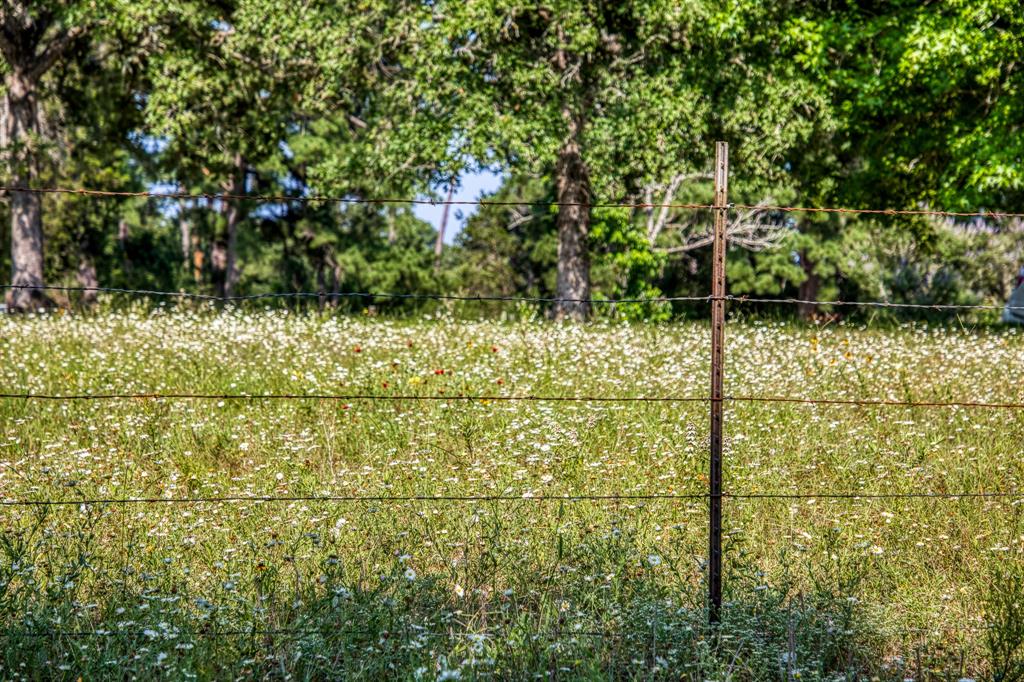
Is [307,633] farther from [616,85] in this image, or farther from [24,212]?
[24,212]

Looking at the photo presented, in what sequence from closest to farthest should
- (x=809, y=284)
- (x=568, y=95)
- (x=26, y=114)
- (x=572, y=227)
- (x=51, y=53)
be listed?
(x=568, y=95) < (x=572, y=227) < (x=51, y=53) < (x=26, y=114) < (x=809, y=284)

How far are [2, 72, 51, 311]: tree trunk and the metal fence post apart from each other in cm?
1955

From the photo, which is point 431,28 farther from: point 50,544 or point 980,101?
point 50,544

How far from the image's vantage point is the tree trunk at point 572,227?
1905 cm

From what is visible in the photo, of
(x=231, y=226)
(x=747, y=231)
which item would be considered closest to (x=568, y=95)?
(x=747, y=231)

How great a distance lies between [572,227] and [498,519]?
14422mm

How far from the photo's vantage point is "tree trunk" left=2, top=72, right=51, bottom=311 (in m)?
21.3

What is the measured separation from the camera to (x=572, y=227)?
19.8m

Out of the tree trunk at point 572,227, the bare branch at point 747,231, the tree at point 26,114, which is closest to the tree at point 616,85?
the tree trunk at point 572,227

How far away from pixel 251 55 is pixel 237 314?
8.53 m

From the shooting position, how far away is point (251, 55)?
19.8 m

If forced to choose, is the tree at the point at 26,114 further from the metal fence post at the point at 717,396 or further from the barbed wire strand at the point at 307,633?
the metal fence post at the point at 717,396

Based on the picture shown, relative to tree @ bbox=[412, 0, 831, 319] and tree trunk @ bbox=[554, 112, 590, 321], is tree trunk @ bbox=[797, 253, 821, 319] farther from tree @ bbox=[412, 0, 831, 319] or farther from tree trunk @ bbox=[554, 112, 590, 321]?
tree @ bbox=[412, 0, 831, 319]

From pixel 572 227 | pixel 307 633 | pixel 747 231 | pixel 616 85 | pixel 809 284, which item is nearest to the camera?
pixel 307 633
